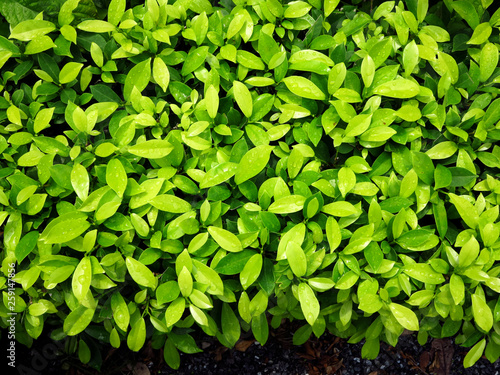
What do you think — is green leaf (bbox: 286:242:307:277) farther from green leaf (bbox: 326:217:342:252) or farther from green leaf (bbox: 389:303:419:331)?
green leaf (bbox: 389:303:419:331)

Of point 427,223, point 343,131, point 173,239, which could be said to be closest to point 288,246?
point 173,239

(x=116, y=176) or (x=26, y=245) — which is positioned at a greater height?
(x=116, y=176)

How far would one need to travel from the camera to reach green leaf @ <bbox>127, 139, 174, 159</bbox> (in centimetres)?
155

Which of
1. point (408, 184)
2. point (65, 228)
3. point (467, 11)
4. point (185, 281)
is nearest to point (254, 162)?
point (185, 281)

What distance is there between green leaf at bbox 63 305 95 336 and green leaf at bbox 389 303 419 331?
1.13 meters

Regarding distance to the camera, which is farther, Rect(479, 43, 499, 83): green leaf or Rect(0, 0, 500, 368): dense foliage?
Rect(479, 43, 499, 83): green leaf

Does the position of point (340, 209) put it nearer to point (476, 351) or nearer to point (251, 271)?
point (251, 271)

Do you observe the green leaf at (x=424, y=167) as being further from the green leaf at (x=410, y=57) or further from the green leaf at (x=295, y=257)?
the green leaf at (x=295, y=257)

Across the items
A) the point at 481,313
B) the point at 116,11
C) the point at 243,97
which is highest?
the point at 116,11

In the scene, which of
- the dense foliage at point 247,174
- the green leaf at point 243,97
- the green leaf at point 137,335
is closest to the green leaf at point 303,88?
the dense foliage at point 247,174

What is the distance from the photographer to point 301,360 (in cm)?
A: 235

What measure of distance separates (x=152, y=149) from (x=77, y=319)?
705 mm

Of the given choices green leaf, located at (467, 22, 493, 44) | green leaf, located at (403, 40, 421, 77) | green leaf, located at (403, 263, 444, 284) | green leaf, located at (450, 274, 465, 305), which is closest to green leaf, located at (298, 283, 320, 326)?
green leaf, located at (403, 263, 444, 284)

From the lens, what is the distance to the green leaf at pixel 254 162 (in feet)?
5.08
